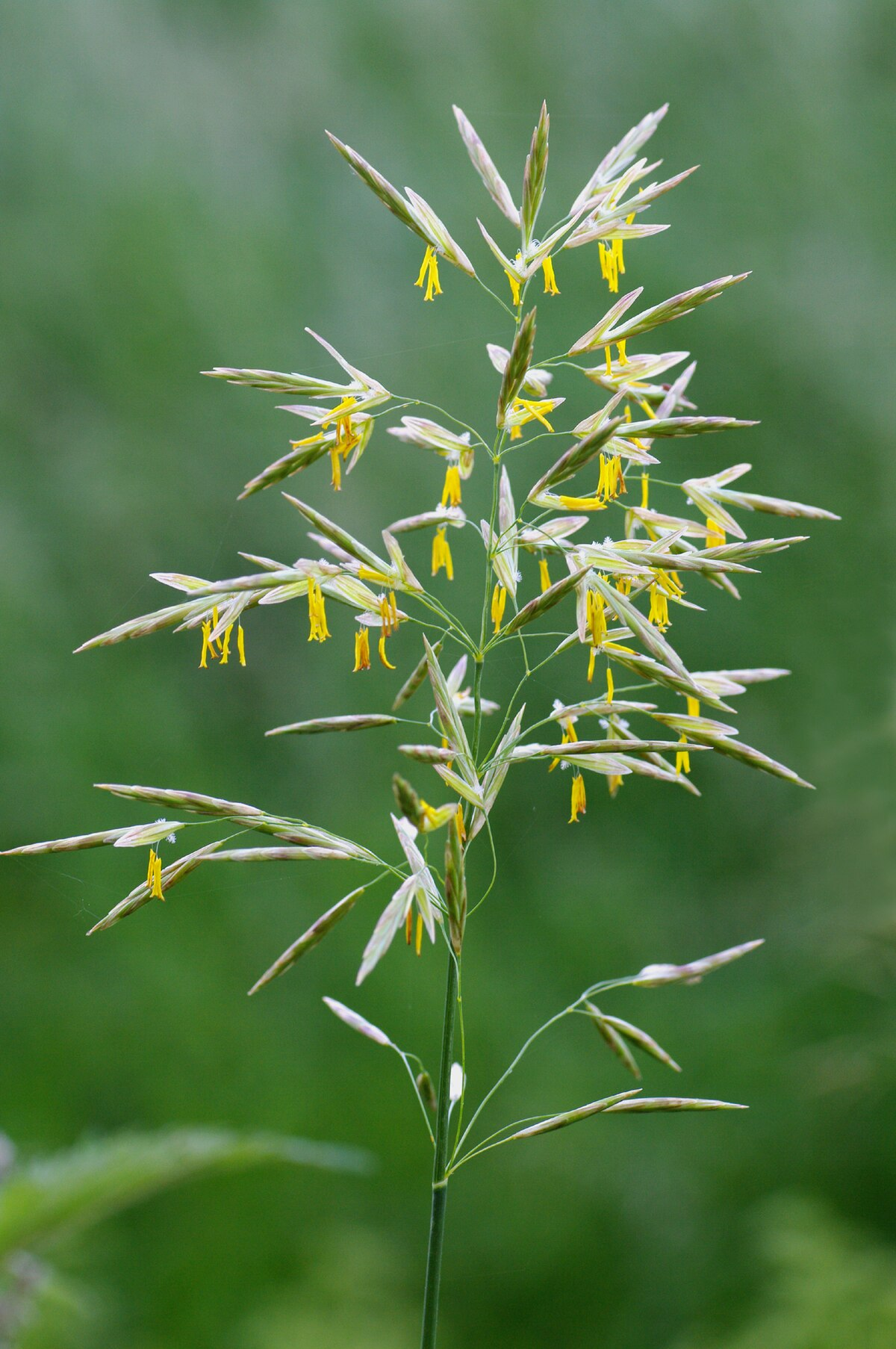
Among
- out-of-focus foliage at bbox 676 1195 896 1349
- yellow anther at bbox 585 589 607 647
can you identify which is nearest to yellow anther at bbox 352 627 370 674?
yellow anther at bbox 585 589 607 647

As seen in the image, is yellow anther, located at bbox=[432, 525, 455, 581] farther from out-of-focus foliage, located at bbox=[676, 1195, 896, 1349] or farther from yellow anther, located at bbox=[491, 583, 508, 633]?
out-of-focus foliage, located at bbox=[676, 1195, 896, 1349]

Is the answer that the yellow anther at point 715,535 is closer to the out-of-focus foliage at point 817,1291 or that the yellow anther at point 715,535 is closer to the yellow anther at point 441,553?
the yellow anther at point 441,553

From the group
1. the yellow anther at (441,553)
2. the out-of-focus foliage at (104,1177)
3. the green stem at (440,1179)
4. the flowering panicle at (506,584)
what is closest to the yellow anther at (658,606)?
the flowering panicle at (506,584)

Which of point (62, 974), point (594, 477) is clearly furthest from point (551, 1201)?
point (594, 477)

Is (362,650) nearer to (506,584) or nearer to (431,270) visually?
(506,584)

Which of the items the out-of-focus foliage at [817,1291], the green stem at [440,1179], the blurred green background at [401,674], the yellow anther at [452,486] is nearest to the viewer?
the green stem at [440,1179]

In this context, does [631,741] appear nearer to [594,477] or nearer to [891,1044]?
[594,477]
